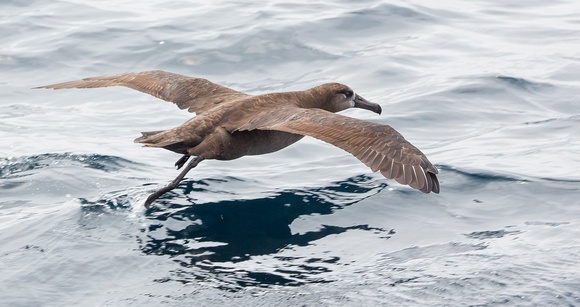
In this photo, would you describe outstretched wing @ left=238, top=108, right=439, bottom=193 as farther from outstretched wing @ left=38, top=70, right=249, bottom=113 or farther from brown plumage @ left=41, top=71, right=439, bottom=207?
outstretched wing @ left=38, top=70, right=249, bottom=113

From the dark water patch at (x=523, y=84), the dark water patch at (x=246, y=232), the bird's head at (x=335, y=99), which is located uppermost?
the bird's head at (x=335, y=99)

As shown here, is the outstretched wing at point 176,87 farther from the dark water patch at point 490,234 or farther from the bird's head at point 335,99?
the dark water patch at point 490,234

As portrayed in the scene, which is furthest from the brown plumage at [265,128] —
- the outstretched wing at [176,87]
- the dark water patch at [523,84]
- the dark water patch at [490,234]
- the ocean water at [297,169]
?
the dark water patch at [523,84]

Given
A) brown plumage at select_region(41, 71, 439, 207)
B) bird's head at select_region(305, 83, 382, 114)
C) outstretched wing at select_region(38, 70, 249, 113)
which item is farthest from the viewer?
bird's head at select_region(305, 83, 382, 114)

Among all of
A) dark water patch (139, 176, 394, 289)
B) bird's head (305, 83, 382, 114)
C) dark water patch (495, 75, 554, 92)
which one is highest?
bird's head (305, 83, 382, 114)

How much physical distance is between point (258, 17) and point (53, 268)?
945cm

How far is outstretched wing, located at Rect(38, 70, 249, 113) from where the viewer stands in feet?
28.8

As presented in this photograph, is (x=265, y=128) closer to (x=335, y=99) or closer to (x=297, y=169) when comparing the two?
(x=335, y=99)

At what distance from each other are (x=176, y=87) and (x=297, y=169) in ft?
5.47

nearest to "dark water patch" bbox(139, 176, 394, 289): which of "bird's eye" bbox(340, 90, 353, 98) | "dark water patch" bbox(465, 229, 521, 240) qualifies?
"dark water patch" bbox(465, 229, 521, 240)

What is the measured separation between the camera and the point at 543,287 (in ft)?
20.2

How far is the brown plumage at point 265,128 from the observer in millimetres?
6758

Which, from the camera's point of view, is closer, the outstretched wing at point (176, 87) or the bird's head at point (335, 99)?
the outstretched wing at point (176, 87)

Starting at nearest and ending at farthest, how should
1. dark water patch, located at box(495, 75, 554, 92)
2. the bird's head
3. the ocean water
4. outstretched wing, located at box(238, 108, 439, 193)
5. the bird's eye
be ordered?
the ocean water < outstretched wing, located at box(238, 108, 439, 193) < the bird's head < the bird's eye < dark water patch, located at box(495, 75, 554, 92)
